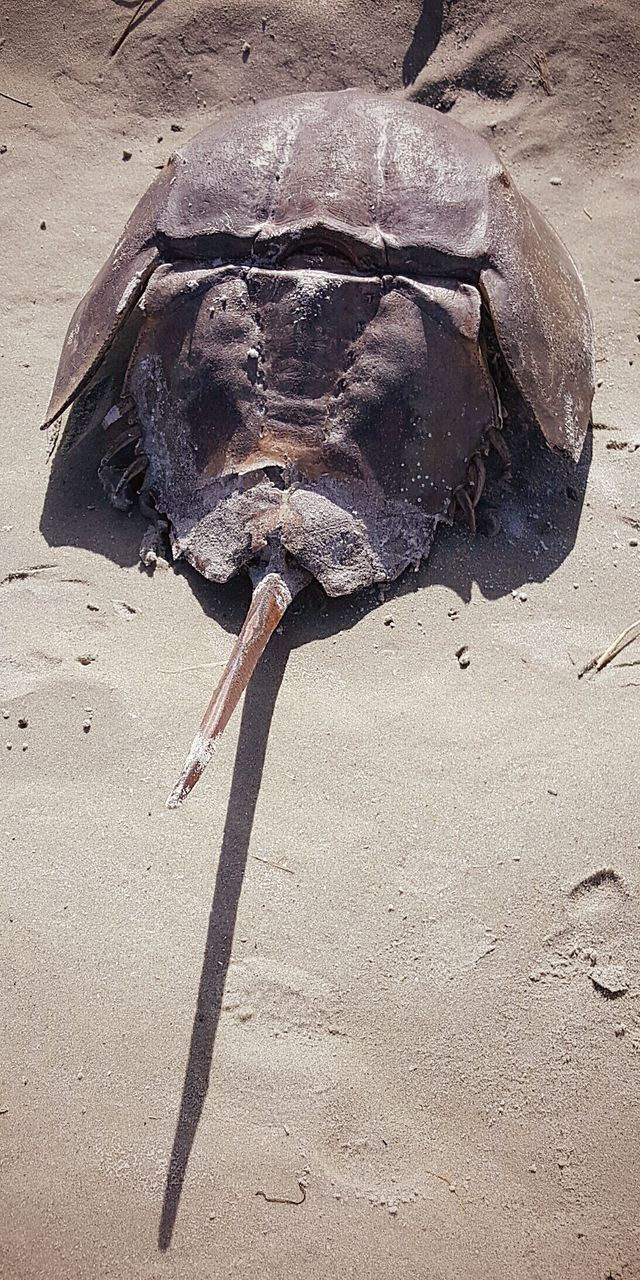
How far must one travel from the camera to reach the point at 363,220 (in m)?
2.75

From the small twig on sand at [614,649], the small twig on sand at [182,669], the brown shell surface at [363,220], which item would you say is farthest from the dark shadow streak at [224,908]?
the brown shell surface at [363,220]

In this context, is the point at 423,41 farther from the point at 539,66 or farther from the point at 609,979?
the point at 609,979

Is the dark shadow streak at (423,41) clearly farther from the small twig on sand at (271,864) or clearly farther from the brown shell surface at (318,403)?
the small twig on sand at (271,864)

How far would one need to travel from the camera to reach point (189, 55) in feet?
14.3

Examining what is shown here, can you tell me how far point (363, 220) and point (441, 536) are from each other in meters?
0.88

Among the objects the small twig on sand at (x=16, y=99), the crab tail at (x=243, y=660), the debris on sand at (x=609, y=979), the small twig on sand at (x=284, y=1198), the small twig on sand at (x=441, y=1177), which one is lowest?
the small twig on sand at (x=284, y=1198)

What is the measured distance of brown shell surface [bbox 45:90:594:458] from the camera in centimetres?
276

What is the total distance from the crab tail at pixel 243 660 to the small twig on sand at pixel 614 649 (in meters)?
0.80

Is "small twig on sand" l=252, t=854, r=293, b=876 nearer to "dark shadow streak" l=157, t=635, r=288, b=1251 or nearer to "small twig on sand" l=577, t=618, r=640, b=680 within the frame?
"dark shadow streak" l=157, t=635, r=288, b=1251

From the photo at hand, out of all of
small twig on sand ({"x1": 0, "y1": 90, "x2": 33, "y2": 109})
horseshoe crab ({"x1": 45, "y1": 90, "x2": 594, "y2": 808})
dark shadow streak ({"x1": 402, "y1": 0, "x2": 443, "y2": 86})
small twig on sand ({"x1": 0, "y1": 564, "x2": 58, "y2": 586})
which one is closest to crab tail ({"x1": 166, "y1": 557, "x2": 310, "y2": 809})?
horseshoe crab ({"x1": 45, "y1": 90, "x2": 594, "y2": 808})

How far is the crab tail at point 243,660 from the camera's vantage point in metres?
2.05

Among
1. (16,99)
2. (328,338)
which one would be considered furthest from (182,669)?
(16,99)

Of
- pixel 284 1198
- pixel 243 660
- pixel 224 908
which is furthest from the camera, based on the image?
pixel 224 908

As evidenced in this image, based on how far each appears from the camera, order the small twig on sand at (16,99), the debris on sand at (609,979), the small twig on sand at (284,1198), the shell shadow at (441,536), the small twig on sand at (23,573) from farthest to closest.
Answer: the small twig on sand at (16,99) → the small twig on sand at (23,573) → the shell shadow at (441,536) → the debris on sand at (609,979) → the small twig on sand at (284,1198)
